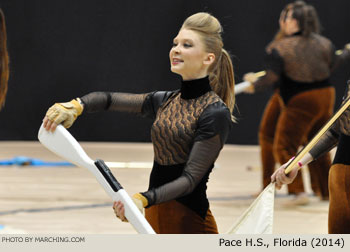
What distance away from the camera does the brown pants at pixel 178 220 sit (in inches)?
102

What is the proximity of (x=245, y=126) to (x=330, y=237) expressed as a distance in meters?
7.27

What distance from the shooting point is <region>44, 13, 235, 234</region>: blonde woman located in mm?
2438

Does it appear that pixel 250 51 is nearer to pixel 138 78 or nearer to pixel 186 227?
pixel 138 78

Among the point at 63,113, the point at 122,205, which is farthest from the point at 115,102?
the point at 122,205

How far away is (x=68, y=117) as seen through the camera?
2.46m

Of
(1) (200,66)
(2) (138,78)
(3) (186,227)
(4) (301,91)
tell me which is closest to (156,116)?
(1) (200,66)

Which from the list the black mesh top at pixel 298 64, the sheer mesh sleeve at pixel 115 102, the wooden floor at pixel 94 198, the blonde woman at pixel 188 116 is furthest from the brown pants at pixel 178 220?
the black mesh top at pixel 298 64

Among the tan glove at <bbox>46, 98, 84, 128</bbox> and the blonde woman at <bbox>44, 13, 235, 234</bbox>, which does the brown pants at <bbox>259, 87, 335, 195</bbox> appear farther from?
the tan glove at <bbox>46, 98, 84, 128</bbox>

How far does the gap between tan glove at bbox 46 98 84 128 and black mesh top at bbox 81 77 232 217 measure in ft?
0.30

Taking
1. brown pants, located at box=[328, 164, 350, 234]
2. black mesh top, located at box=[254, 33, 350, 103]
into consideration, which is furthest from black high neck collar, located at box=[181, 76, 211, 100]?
black mesh top, located at box=[254, 33, 350, 103]

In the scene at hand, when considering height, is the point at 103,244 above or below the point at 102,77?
above

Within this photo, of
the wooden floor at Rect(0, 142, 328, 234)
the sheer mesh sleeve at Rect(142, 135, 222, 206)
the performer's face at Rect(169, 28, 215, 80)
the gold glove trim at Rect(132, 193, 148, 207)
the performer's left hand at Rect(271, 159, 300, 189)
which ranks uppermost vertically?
the performer's face at Rect(169, 28, 215, 80)

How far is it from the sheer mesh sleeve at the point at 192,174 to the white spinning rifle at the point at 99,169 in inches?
4.0

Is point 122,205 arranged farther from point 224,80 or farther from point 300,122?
point 300,122
